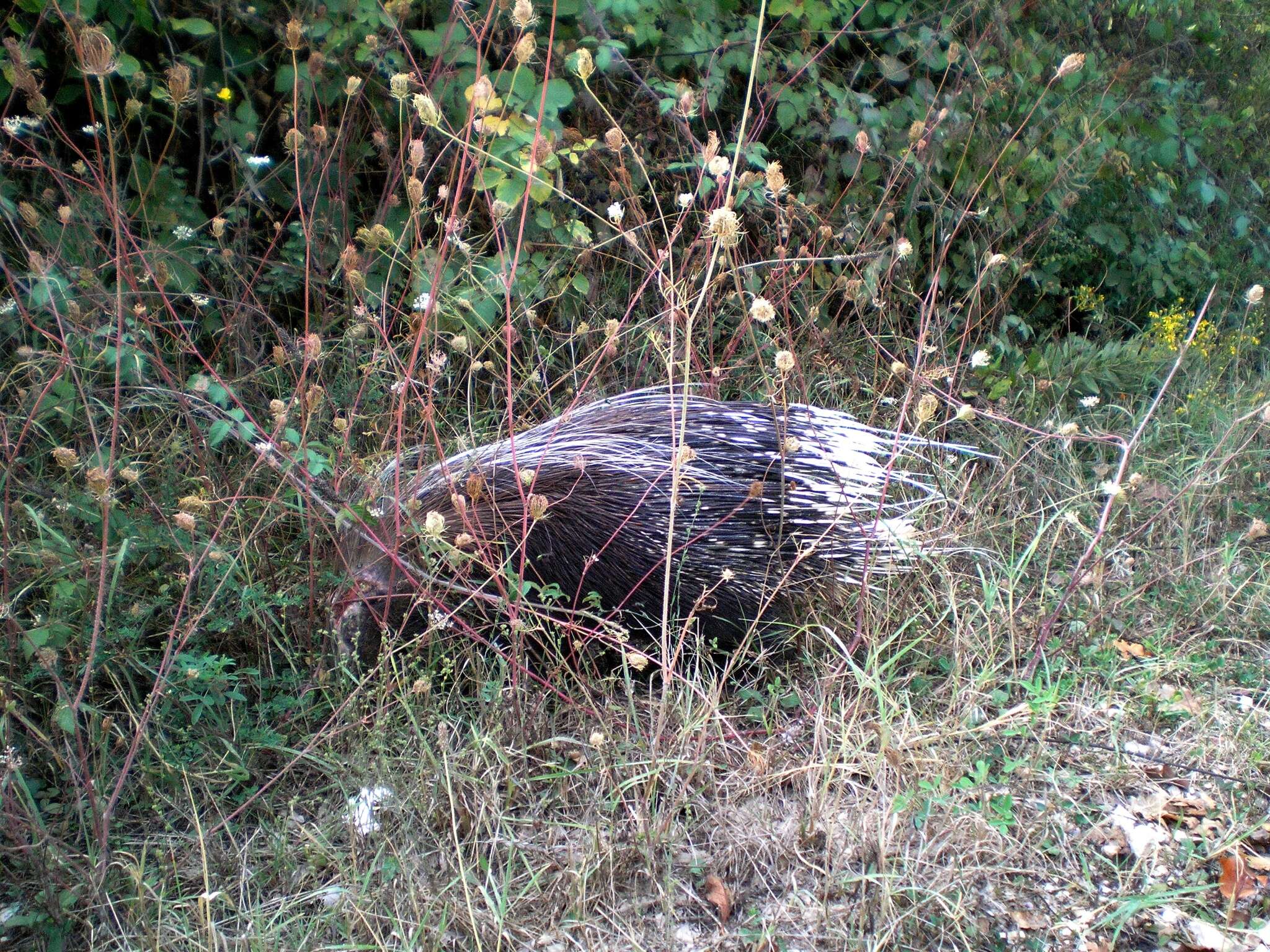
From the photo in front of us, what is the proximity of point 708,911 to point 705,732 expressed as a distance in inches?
13.0

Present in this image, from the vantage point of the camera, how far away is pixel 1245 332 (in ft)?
15.2

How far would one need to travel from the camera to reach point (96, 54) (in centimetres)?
176

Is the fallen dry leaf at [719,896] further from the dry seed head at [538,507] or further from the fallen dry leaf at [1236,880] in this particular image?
the fallen dry leaf at [1236,880]

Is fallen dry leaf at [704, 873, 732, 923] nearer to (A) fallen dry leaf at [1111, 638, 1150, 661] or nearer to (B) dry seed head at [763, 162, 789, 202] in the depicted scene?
(A) fallen dry leaf at [1111, 638, 1150, 661]

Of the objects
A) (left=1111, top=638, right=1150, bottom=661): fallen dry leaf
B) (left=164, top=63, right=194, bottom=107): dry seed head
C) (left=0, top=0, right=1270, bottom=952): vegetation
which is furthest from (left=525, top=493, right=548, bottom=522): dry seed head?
(left=1111, top=638, right=1150, bottom=661): fallen dry leaf

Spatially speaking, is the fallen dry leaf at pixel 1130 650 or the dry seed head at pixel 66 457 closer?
the dry seed head at pixel 66 457

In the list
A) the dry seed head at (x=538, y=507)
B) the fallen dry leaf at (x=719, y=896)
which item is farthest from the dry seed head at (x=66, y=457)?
the fallen dry leaf at (x=719, y=896)

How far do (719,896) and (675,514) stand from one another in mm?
916

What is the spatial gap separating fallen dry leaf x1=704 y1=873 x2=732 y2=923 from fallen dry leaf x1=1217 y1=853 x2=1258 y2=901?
3.05 feet

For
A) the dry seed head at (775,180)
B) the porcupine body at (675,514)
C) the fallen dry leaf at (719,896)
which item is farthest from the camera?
A: the porcupine body at (675,514)

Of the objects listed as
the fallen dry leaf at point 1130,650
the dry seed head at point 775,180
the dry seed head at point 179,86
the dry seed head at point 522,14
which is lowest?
the fallen dry leaf at point 1130,650

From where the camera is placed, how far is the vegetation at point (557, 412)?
185cm

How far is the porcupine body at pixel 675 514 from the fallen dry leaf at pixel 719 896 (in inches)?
26.4

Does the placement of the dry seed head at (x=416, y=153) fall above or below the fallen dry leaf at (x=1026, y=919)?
above
